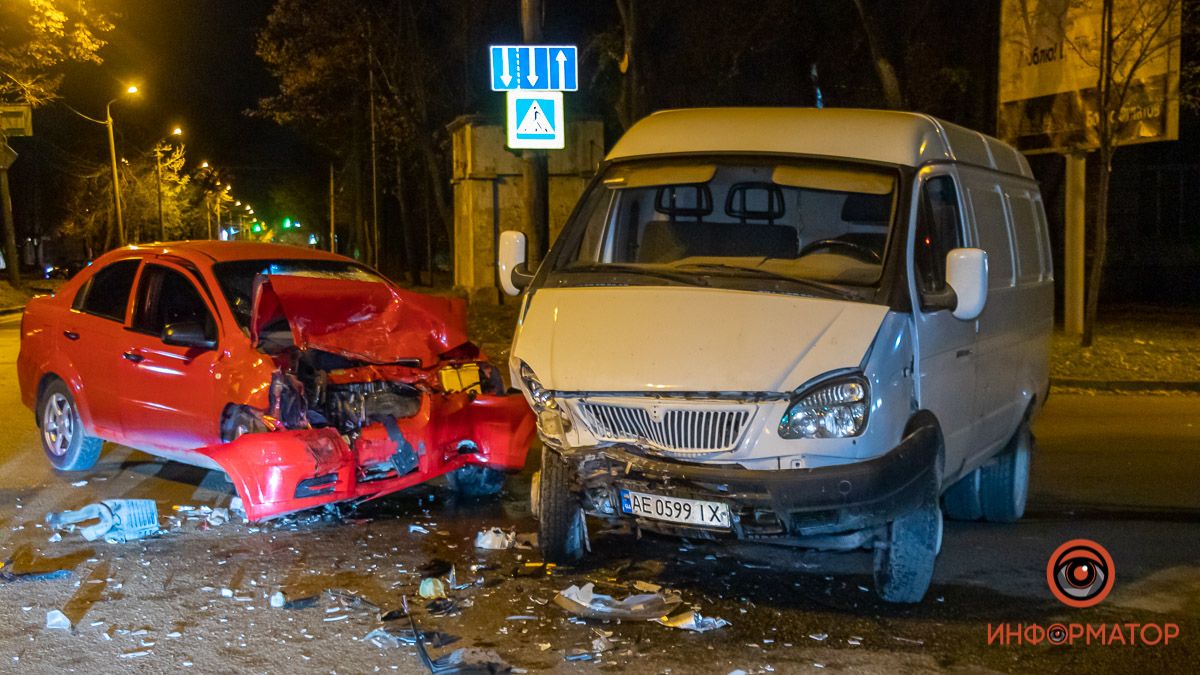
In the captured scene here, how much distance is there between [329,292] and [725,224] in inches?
104

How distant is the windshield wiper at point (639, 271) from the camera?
6066 millimetres

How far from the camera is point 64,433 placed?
898 centimetres

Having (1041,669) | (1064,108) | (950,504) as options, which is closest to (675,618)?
(1041,669)

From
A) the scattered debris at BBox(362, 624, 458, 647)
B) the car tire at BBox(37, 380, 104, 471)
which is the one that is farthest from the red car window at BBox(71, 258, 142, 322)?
the scattered debris at BBox(362, 624, 458, 647)

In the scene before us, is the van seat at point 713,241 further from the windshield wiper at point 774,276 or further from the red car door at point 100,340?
the red car door at point 100,340

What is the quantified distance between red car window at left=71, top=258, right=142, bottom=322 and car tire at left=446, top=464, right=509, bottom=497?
260 centimetres

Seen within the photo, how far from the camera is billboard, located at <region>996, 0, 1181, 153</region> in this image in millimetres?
15906

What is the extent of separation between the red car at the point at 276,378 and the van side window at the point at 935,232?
2860 mm

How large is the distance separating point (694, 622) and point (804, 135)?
8.61ft

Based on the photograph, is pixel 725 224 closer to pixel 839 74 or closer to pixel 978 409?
pixel 978 409

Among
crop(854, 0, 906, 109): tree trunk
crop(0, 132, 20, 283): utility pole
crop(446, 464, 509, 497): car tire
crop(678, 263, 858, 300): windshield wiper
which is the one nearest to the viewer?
crop(678, 263, 858, 300): windshield wiper

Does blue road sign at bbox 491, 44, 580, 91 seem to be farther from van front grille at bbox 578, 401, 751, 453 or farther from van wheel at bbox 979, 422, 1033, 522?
van front grille at bbox 578, 401, 751, 453

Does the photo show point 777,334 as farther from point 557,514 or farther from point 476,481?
point 476,481

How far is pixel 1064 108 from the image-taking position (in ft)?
55.6
